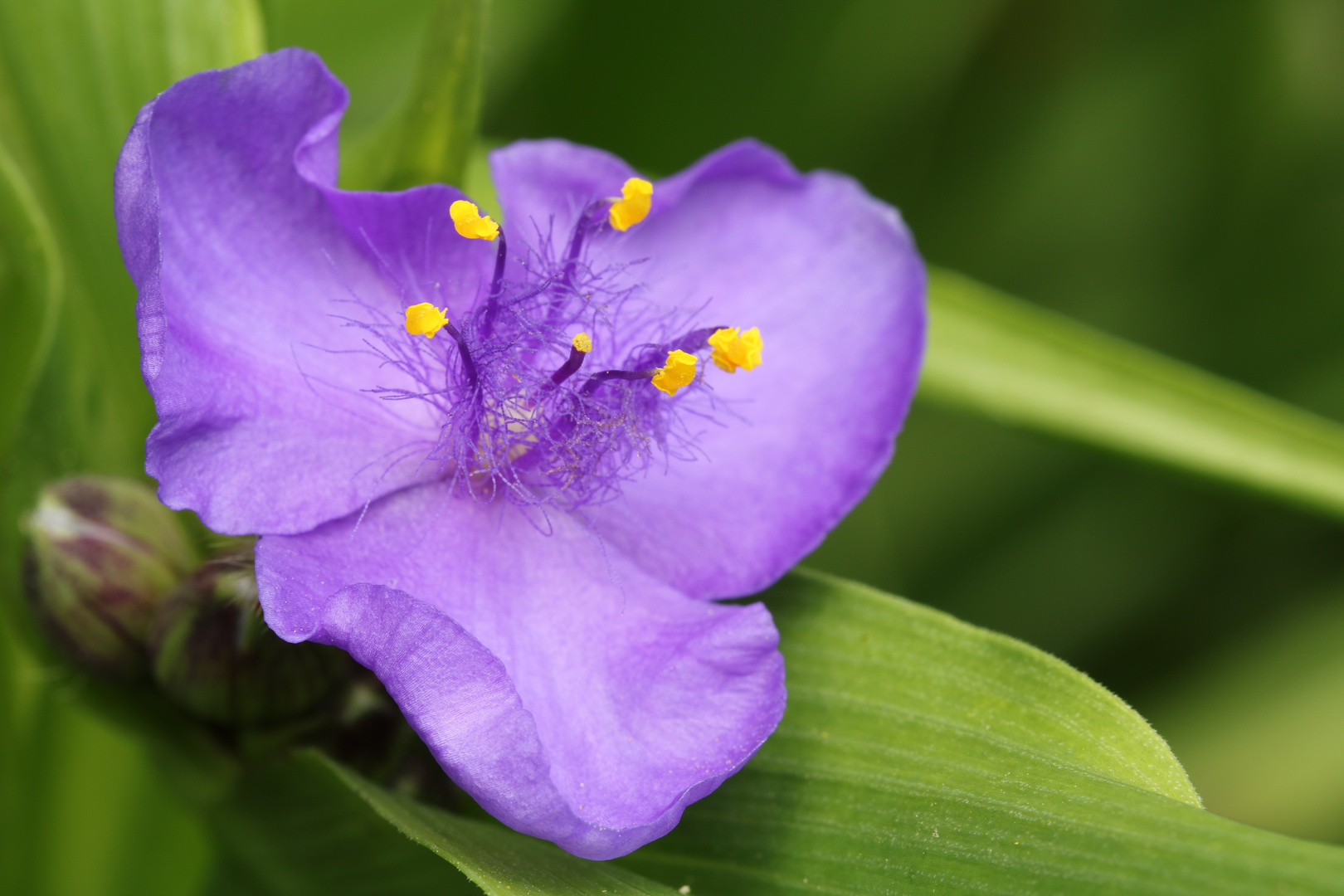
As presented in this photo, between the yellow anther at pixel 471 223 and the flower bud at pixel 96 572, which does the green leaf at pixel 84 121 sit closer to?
the flower bud at pixel 96 572

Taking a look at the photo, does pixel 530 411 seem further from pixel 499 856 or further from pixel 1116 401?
pixel 1116 401

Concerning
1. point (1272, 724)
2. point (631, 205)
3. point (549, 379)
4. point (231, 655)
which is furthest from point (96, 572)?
point (1272, 724)

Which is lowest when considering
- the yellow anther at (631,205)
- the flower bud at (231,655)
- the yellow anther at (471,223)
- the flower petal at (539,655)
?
the flower bud at (231,655)

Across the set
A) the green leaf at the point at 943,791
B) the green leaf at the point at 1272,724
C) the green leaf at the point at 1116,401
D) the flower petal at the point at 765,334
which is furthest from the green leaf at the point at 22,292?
the green leaf at the point at 1272,724

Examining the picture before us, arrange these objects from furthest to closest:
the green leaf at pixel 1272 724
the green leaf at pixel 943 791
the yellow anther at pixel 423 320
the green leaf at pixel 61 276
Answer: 1. the green leaf at pixel 1272 724
2. the green leaf at pixel 61 276
3. the yellow anther at pixel 423 320
4. the green leaf at pixel 943 791

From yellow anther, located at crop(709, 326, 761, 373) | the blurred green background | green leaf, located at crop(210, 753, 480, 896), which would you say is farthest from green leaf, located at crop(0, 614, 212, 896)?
the blurred green background

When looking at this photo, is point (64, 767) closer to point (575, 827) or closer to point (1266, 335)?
point (575, 827)

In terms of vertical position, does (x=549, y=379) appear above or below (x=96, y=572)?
above
